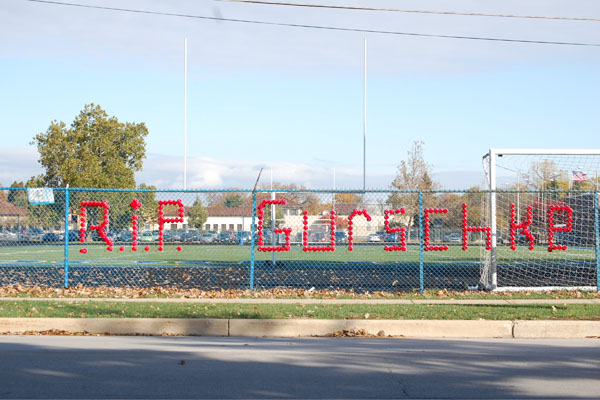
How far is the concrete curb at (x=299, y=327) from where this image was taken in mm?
10172

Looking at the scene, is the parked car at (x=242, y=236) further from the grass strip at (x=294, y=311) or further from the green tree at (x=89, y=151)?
the green tree at (x=89, y=151)

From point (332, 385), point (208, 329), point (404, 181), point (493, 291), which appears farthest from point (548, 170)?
point (404, 181)

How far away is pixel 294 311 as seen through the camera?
11328mm

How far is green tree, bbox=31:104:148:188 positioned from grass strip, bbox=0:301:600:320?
2950 centimetres

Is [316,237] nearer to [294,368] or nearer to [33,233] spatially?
[33,233]

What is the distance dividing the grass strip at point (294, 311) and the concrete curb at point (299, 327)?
45cm

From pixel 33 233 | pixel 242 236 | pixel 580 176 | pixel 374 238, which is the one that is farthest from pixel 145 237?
pixel 580 176

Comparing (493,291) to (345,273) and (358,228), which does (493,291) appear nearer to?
(358,228)

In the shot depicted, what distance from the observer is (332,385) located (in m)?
6.67

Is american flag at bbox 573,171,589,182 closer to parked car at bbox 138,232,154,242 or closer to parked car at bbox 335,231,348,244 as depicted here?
parked car at bbox 335,231,348,244

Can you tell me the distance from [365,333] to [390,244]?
20.6 ft

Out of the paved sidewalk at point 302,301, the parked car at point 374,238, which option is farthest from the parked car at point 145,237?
the parked car at point 374,238

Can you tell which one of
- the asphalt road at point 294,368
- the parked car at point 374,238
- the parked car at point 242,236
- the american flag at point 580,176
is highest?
the american flag at point 580,176

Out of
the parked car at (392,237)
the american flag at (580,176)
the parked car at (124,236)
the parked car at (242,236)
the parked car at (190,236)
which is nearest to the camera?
the parked car at (392,237)
